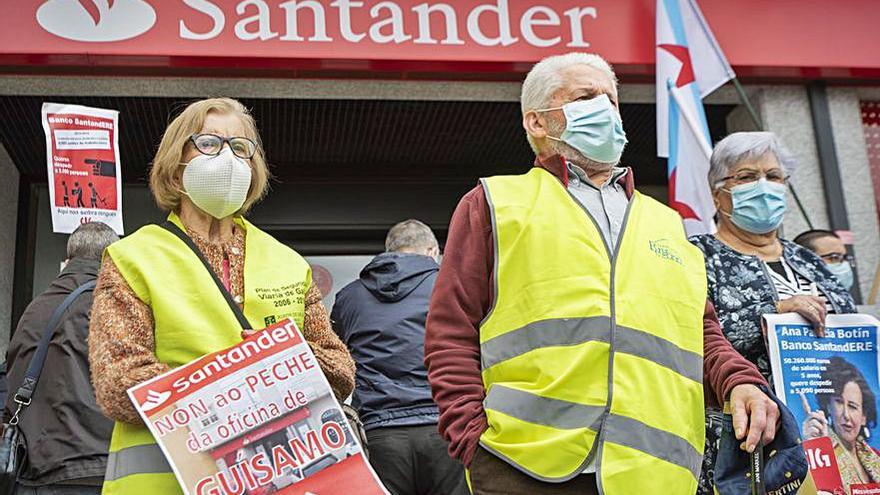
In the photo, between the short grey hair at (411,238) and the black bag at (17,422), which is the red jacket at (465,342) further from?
the short grey hair at (411,238)

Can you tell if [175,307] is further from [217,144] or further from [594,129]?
[594,129]

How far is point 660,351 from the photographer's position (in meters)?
2.55

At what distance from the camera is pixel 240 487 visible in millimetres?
2412

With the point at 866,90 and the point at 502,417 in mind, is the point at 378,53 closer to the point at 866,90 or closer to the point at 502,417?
the point at 866,90

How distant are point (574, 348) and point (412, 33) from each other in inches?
182

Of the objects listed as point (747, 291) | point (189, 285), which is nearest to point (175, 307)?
point (189, 285)

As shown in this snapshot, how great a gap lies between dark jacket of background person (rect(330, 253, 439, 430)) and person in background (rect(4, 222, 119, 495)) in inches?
48.0

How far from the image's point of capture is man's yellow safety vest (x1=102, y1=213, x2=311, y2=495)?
2.52m

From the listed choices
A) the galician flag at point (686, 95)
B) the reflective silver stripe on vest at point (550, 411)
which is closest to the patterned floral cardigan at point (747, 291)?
the reflective silver stripe on vest at point (550, 411)

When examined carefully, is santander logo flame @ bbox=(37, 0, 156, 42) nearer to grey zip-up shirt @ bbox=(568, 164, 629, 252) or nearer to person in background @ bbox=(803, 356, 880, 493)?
grey zip-up shirt @ bbox=(568, 164, 629, 252)

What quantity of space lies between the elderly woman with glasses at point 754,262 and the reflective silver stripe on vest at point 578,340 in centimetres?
80

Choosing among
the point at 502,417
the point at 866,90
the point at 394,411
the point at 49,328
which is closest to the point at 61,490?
the point at 49,328

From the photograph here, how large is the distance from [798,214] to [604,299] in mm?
4886

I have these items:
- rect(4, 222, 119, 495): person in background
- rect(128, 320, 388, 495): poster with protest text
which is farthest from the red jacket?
rect(4, 222, 119, 495): person in background
